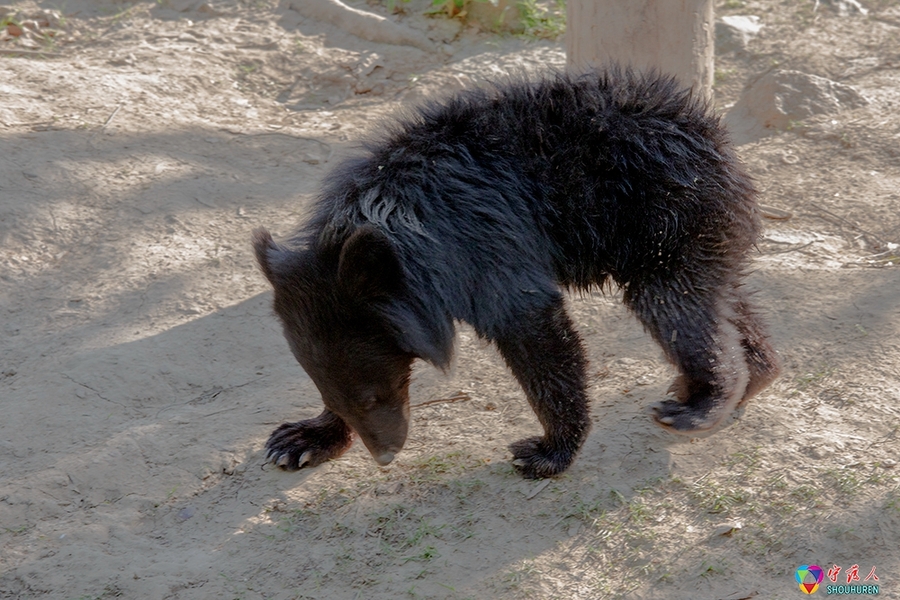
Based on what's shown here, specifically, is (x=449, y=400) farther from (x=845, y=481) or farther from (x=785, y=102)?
(x=785, y=102)

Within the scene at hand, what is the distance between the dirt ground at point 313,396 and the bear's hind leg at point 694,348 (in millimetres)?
224

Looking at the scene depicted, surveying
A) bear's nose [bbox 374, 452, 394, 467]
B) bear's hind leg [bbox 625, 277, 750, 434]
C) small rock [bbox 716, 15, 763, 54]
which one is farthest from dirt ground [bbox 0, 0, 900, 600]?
small rock [bbox 716, 15, 763, 54]

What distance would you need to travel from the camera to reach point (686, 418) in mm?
3678

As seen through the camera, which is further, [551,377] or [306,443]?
[306,443]

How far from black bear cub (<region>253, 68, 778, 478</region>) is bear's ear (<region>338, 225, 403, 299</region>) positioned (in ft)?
0.03

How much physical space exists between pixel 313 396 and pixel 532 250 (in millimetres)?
1639

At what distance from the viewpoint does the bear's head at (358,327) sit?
337 centimetres

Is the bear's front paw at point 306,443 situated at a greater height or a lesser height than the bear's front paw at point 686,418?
lesser

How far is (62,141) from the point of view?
621cm

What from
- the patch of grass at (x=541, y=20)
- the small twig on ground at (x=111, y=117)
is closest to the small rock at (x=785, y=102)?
the patch of grass at (x=541, y=20)

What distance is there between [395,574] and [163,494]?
1280 mm

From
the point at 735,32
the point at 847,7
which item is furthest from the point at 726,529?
the point at 847,7

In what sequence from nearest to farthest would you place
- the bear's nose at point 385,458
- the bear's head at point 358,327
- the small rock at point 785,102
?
the bear's head at point 358,327
the bear's nose at point 385,458
the small rock at point 785,102

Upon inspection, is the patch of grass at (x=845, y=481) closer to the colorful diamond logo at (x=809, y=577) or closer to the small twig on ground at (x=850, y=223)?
the colorful diamond logo at (x=809, y=577)
